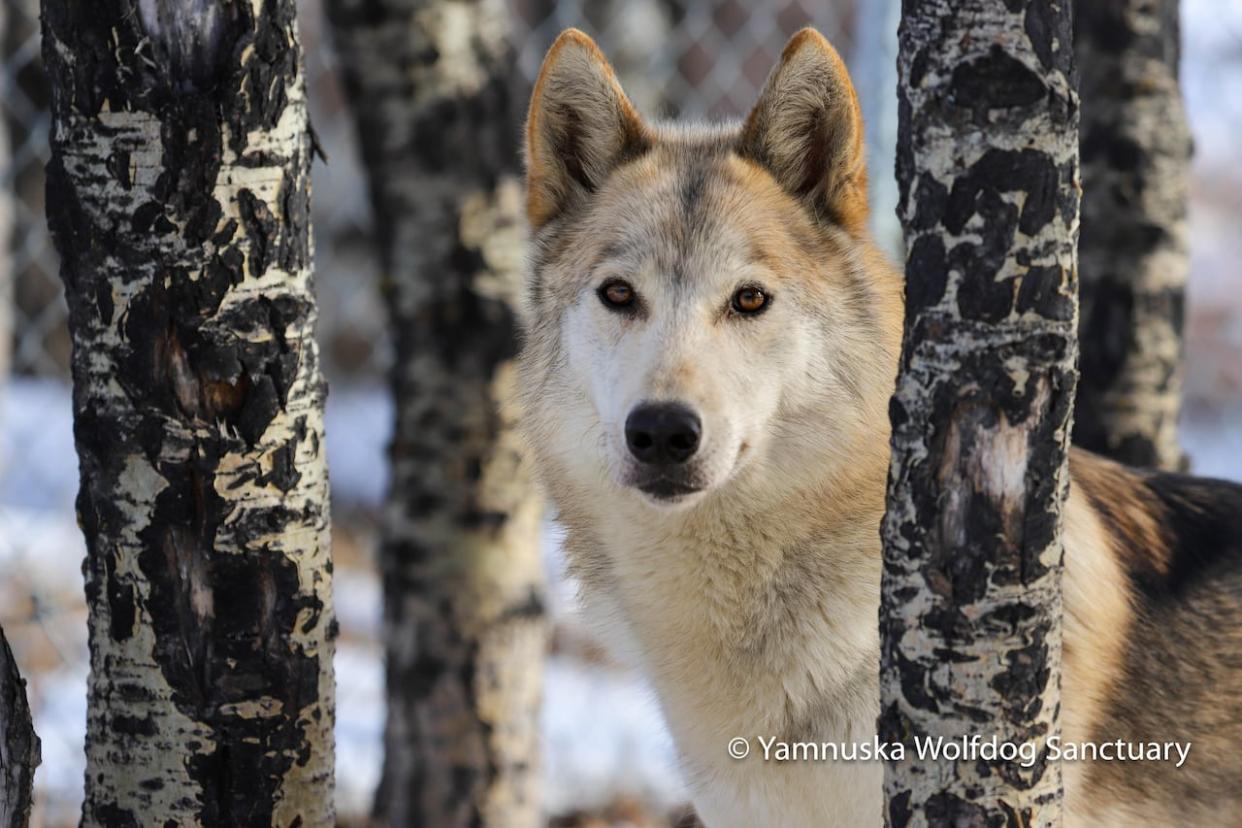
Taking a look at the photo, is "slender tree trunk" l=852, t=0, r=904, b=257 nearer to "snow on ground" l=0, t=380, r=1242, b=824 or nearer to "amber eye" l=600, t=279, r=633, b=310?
"snow on ground" l=0, t=380, r=1242, b=824

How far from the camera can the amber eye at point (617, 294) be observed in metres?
2.79

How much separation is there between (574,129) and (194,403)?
47.8 inches

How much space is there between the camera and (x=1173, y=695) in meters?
2.75

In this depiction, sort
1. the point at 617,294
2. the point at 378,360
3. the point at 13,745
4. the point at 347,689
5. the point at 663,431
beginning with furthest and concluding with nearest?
the point at 378,360 < the point at 347,689 < the point at 617,294 < the point at 663,431 < the point at 13,745

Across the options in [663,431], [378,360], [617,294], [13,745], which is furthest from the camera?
[378,360]

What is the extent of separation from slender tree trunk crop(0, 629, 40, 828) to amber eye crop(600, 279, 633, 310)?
1.30 m

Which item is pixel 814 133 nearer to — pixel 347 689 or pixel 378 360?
pixel 347 689

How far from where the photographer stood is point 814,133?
9.46 feet

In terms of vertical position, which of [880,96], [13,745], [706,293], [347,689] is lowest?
[347,689]

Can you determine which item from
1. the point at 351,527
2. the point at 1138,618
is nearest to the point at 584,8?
the point at 351,527

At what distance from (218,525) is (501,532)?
1768 millimetres

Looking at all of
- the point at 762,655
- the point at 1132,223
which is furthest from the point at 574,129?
the point at 1132,223

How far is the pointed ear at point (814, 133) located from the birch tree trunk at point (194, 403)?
100cm

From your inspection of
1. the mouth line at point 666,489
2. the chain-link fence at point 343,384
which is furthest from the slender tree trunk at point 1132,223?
the mouth line at point 666,489
